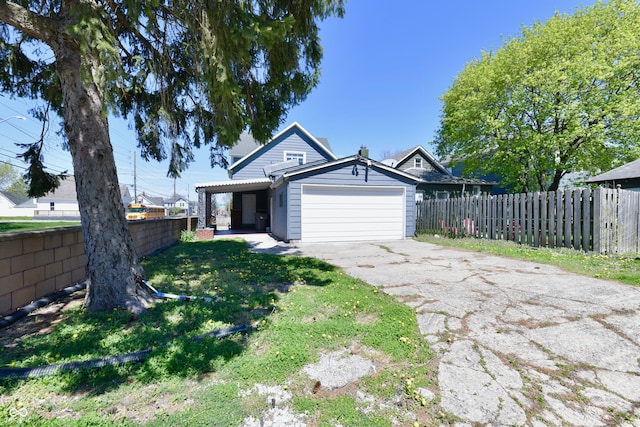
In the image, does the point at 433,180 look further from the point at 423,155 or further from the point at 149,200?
the point at 149,200

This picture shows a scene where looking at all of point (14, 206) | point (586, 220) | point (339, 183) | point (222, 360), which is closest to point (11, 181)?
point (14, 206)

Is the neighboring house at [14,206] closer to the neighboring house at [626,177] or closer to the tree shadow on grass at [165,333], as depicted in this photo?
the tree shadow on grass at [165,333]

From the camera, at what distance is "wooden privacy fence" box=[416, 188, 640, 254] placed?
6.64 metres

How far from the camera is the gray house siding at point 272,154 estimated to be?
17109mm

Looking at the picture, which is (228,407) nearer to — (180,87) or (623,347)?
(623,347)

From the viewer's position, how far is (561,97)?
40.5ft

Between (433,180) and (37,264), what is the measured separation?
18285 mm

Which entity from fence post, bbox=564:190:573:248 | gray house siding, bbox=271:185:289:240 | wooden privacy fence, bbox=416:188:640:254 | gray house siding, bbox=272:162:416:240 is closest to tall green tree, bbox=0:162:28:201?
gray house siding, bbox=271:185:289:240

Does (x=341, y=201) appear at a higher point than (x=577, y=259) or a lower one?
higher

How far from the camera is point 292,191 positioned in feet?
31.7

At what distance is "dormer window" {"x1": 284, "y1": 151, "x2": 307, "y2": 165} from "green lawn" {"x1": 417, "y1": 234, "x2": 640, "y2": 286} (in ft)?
37.3

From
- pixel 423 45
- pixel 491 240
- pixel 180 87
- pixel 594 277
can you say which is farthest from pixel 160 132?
pixel 423 45

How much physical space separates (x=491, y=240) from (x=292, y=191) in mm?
6959

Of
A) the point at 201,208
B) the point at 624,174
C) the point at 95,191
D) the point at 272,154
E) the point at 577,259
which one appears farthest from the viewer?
the point at 272,154
